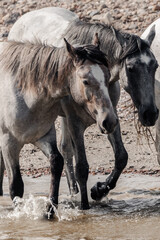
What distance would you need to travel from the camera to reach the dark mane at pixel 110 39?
597cm

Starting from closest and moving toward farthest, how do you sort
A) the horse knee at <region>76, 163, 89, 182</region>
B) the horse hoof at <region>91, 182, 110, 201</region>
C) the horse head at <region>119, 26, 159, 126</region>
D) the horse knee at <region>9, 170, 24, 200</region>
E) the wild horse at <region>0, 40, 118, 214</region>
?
1. the wild horse at <region>0, 40, 118, 214</region>
2. the horse head at <region>119, 26, 159, 126</region>
3. the horse knee at <region>9, 170, 24, 200</region>
4. the horse knee at <region>76, 163, 89, 182</region>
5. the horse hoof at <region>91, 182, 110, 201</region>

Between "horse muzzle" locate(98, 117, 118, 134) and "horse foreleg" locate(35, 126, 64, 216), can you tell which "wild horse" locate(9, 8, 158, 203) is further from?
"horse muzzle" locate(98, 117, 118, 134)

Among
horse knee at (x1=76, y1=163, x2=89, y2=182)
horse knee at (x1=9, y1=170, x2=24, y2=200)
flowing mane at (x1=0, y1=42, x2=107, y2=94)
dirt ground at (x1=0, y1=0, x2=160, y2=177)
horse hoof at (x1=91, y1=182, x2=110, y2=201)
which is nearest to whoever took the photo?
flowing mane at (x1=0, y1=42, x2=107, y2=94)

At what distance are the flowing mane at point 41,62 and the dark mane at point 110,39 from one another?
46cm

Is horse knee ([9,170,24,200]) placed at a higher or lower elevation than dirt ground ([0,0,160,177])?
higher

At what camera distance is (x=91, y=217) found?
20.0 ft

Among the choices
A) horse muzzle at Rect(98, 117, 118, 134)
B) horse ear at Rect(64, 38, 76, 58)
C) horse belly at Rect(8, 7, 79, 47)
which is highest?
horse ear at Rect(64, 38, 76, 58)

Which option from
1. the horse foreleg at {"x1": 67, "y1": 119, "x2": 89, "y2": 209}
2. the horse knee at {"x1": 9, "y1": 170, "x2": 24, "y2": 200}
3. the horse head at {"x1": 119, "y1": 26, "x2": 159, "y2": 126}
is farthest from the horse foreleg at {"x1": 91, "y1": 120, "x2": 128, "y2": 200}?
the horse knee at {"x1": 9, "y1": 170, "x2": 24, "y2": 200}

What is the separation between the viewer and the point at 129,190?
23.6ft

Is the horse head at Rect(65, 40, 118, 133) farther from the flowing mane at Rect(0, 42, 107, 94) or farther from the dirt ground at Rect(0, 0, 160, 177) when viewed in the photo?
the dirt ground at Rect(0, 0, 160, 177)

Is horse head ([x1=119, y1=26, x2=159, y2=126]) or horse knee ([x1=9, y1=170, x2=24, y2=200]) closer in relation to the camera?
horse head ([x1=119, y1=26, x2=159, y2=126])

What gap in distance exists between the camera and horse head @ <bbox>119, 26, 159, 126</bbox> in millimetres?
5824

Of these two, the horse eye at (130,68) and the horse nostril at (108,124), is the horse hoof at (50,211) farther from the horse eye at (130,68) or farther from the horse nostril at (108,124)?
the horse eye at (130,68)

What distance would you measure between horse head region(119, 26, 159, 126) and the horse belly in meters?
0.93
